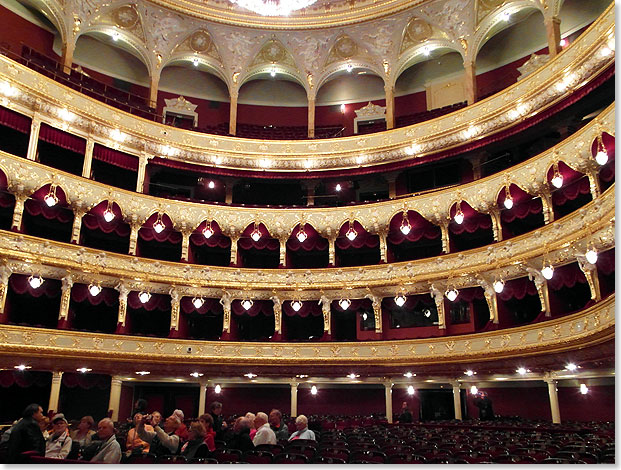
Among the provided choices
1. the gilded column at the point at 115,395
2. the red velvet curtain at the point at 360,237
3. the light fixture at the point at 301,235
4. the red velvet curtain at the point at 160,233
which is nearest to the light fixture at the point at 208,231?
the red velvet curtain at the point at 160,233

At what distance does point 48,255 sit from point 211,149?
24.3 ft

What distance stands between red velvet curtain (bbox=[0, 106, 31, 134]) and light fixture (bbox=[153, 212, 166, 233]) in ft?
15.6

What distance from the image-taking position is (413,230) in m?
18.9

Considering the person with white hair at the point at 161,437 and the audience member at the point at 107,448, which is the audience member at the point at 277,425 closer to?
the person with white hair at the point at 161,437

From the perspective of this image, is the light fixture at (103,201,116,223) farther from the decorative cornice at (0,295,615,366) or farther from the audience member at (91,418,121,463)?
the audience member at (91,418,121,463)

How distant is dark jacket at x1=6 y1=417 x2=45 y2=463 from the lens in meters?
5.19

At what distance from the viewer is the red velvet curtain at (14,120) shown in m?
15.8

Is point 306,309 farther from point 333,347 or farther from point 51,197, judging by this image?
point 51,197

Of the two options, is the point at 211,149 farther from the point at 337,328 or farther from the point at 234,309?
the point at 337,328

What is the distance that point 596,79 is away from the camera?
13977 mm

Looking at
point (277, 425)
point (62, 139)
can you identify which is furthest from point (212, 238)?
point (277, 425)

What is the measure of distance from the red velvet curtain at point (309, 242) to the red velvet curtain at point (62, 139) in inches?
313

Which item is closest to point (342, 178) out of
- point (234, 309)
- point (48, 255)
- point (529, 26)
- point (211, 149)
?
point (211, 149)

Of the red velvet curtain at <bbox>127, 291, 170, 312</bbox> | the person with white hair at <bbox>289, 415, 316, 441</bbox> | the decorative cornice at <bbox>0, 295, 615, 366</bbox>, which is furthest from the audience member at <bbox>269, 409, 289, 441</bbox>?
the red velvet curtain at <bbox>127, 291, 170, 312</bbox>
